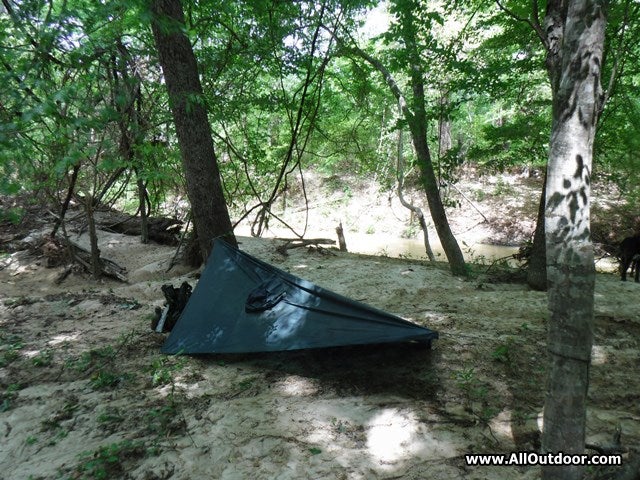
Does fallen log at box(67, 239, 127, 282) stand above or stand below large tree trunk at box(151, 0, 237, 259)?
below

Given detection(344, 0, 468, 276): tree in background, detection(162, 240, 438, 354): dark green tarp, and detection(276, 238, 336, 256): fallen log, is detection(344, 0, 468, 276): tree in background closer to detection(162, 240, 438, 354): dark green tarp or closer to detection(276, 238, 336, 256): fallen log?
detection(276, 238, 336, 256): fallen log

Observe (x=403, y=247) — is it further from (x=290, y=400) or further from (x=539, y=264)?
(x=290, y=400)

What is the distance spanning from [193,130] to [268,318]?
2.44 meters

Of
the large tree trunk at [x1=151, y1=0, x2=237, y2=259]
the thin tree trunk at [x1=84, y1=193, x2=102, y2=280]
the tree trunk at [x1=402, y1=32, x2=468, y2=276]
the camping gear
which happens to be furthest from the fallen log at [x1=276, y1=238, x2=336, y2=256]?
the camping gear

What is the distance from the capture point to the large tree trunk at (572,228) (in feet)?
5.07

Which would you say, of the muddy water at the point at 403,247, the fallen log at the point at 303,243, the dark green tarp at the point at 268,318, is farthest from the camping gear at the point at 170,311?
the muddy water at the point at 403,247

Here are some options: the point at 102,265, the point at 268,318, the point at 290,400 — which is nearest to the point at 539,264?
the point at 268,318

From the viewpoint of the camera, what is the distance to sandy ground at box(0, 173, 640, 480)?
2.02 meters

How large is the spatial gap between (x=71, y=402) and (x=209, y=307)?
3.86ft

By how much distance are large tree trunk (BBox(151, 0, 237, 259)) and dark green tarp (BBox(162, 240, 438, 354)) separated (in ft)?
3.75

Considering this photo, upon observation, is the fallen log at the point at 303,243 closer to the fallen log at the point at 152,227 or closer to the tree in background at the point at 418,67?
the tree in background at the point at 418,67

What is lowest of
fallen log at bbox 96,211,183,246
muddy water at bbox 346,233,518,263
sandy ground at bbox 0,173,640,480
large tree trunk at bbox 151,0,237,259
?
sandy ground at bbox 0,173,640,480

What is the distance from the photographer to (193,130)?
14.6 feet

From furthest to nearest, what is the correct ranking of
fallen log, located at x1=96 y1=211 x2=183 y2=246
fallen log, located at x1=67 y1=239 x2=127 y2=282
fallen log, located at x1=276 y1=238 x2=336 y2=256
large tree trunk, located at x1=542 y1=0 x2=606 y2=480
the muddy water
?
1. the muddy water
2. fallen log, located at x1=96 y1=211 x2=183 y2=246
3. fallen log, located at x1=276 y1=238 x2=336 y2=256
4. fallen log, located at x1=67 y1=239 x2=127 y2=282
5. large tree trunk, located at x1=542 y1=0 x2=606 y2=480
